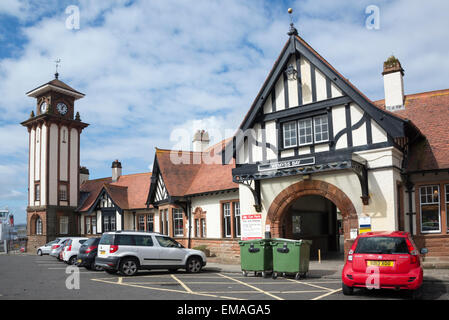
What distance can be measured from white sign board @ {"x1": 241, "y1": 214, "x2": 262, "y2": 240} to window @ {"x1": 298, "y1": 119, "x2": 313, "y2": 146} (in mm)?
3772

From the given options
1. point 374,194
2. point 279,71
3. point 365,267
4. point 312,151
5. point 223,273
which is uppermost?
point 279,71

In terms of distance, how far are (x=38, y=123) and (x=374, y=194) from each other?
3407 centimetres

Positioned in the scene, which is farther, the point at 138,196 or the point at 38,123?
the point at 38,123

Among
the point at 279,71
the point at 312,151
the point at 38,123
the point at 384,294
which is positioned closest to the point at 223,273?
the point at 312,151

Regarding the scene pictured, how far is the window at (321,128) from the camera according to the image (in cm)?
1823

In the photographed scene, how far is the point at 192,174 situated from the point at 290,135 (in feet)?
34.7

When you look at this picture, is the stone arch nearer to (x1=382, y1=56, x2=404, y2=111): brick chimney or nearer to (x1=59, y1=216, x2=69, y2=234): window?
(x1=382, y1=56, x2=404, y2=111): brick chimney

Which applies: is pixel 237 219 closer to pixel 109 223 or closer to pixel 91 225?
pixel 109 223

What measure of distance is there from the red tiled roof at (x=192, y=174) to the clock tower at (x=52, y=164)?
53.6 feet

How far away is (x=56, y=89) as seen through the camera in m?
42.2

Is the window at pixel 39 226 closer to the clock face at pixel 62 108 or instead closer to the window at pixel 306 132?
the clock face at pixel 62 108
